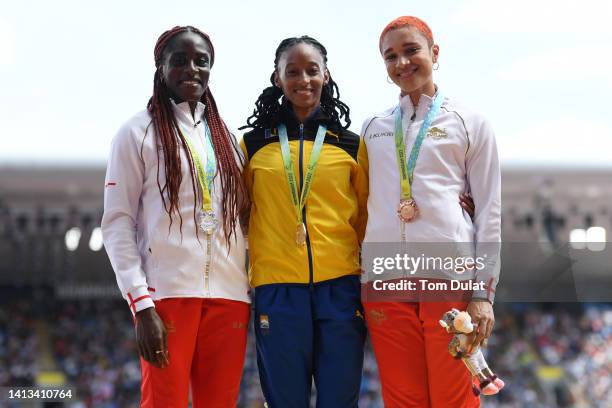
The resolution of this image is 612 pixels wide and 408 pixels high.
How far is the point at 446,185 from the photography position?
10.1 ft

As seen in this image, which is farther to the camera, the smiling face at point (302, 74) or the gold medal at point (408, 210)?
the smiling face at point (302, 74)

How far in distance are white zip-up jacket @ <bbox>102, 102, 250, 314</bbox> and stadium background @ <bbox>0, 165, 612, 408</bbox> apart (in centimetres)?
1065

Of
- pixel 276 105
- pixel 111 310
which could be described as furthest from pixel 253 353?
pixel 276 105

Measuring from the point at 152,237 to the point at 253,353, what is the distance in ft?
45.3

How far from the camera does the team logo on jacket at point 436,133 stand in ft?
10.2

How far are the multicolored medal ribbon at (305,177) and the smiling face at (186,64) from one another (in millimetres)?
409

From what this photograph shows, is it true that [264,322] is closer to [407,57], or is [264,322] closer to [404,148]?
[404,148]

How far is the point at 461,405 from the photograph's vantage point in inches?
118

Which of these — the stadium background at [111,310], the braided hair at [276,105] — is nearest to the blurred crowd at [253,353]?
the stadium background at [111,310]

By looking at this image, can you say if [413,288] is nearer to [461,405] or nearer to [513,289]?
[461,405]

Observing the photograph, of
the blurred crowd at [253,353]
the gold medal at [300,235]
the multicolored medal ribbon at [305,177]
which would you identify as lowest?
the blurred crowd at [253,353]

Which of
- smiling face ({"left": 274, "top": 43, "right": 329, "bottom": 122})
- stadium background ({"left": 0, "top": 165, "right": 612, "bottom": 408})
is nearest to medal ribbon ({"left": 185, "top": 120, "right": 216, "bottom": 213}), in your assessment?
smiling face ({"left": 274, "top": 43, "right": 329, "bottom": 122})

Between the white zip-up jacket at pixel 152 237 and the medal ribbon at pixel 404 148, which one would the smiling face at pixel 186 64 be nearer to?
the white zip-up jacket at pixel 152 237

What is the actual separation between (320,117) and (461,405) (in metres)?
1.25
